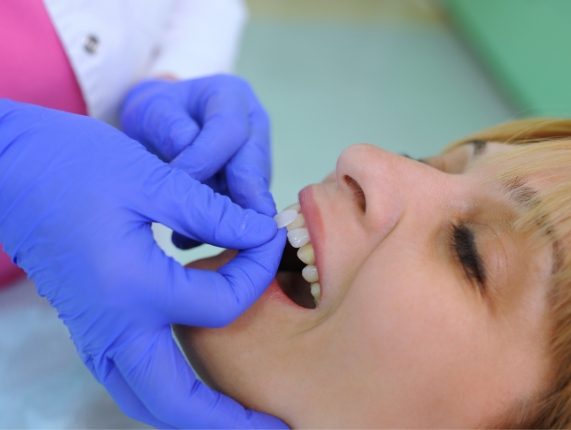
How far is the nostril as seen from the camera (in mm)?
816

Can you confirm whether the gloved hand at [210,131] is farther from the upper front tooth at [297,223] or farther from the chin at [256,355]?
the chin at [256,355]

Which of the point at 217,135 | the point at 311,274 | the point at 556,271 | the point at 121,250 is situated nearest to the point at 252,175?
the point at 217,135

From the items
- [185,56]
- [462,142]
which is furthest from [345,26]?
[462,142]

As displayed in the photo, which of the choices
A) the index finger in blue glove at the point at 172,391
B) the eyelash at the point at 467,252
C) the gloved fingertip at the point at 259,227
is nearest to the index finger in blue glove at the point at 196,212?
the gloved fingertip at the point at 259,227

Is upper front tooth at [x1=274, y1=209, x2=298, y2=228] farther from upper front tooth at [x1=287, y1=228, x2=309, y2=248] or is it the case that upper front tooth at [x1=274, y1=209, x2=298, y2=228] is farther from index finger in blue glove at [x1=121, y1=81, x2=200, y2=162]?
index finger in blue glove at [x1=121, y1=81, x2=200, y2=162]

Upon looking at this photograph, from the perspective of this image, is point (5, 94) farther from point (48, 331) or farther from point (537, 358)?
point (537, 358)

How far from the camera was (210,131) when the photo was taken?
0.93 metres

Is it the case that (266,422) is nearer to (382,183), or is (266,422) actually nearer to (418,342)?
(418,342)

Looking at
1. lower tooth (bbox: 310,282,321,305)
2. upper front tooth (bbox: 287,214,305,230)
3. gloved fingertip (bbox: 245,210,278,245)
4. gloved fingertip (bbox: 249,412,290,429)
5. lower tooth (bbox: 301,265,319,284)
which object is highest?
gloved fingertip (bbox: 245,210,278,245)

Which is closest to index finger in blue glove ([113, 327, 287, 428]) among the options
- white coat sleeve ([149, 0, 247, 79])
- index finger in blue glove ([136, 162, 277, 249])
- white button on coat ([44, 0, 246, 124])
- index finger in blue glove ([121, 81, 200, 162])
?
index finger in blue glove ([136, 162, 277, 249])

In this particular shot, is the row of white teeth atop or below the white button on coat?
below

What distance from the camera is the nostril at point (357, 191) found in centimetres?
82

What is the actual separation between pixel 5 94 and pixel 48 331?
368 mm

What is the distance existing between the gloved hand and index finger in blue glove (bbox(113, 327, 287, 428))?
0.79 ft
